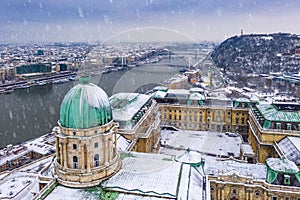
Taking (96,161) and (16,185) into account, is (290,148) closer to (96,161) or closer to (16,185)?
(96,161)

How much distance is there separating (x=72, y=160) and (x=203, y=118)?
1640 inches

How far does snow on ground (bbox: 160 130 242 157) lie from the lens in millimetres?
49062

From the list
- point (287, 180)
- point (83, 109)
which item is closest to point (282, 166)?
point (287, 180)

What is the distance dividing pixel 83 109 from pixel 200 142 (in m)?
33.1

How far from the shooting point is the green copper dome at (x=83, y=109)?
2414 centimetres

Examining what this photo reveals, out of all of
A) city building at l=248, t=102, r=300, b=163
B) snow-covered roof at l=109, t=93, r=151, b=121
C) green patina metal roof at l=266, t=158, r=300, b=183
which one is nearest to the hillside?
city building at l=248, t=102, r=300, b=163

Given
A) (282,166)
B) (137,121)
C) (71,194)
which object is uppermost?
(137,121)

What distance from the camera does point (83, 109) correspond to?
24141 mm

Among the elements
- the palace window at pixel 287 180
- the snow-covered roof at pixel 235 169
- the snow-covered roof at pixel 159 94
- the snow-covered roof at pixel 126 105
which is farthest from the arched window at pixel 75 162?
the snow-covered roof at pixel 159 94

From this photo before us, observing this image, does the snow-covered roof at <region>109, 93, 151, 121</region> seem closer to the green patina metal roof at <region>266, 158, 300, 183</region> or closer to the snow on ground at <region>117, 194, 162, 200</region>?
the green patina metal roof at <region>266, 158, 300, 183</region>

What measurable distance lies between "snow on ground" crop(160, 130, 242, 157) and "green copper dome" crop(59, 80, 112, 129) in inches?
998

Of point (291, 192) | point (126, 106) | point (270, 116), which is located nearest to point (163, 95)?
point (126, 106)

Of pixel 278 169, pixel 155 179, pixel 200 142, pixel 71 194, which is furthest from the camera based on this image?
pixel 200 142

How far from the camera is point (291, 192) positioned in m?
30.3
